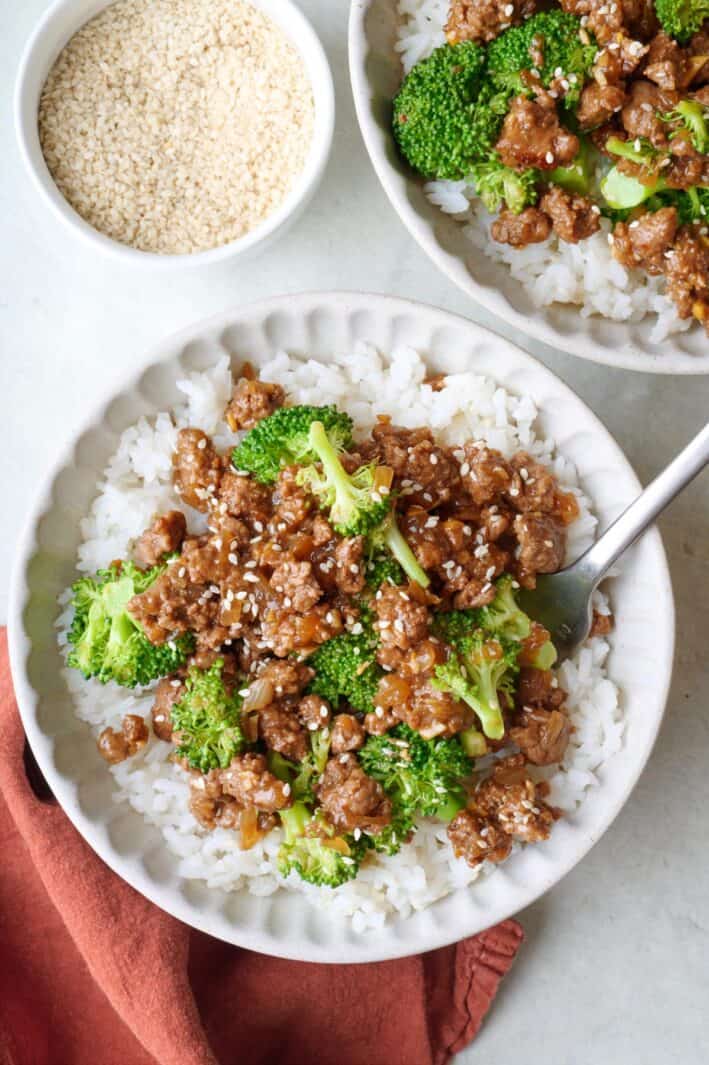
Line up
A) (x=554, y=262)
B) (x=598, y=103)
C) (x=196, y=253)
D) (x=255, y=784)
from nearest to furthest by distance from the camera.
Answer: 1. (x=255, y=784)
2. (x=598, y=103)
3. (x=554, y=262)
4. (x=196, y=253)

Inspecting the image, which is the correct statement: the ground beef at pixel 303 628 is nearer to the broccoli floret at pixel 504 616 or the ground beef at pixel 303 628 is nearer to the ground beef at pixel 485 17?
the broccoli floret at pixel 504 616

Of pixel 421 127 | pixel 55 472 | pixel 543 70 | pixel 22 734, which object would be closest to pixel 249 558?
pixel 55 472

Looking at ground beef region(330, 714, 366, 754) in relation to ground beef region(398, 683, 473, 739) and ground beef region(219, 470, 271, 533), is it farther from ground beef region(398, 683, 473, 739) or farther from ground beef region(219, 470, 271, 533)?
ground beef region(219, 470, 271, 533)

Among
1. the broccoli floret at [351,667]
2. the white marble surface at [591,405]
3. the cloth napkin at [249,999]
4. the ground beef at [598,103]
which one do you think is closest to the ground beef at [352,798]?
the broccoli floret at [351,667]

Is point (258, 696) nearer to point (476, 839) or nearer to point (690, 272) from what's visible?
point (476, 839)

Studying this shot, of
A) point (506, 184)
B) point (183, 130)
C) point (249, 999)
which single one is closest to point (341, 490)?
point (506, 184)

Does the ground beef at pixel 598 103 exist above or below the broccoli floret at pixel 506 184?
above

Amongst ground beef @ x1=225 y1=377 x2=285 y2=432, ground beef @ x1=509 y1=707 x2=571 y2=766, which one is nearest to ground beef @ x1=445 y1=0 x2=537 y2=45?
ground beef @ x1=225 y1=377 x2=285 y2=432
